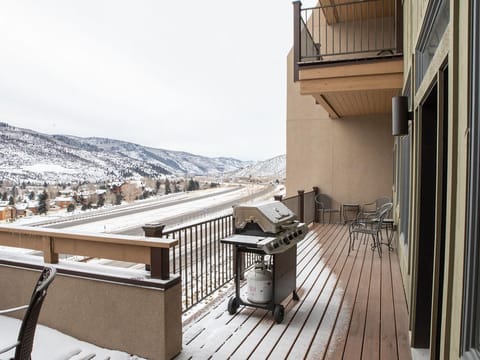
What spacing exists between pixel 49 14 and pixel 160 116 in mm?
34491

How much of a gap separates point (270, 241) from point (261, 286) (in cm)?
57

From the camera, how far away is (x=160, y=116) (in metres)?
55.4

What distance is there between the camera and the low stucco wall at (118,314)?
2.60 metres

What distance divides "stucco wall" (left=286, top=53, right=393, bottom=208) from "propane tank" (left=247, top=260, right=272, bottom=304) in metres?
6.46

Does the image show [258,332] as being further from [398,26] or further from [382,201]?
[382,201]

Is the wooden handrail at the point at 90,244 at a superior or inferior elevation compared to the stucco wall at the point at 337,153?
inferior

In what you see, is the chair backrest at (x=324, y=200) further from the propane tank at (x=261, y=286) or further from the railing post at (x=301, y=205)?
the propane tank at (x=261, y=286)

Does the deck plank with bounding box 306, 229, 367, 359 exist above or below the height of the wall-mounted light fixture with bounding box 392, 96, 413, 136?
below

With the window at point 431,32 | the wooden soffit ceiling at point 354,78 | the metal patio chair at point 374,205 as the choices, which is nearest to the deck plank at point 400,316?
the window at point 431,32

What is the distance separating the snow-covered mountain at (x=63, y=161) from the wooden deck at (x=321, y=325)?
304 inches

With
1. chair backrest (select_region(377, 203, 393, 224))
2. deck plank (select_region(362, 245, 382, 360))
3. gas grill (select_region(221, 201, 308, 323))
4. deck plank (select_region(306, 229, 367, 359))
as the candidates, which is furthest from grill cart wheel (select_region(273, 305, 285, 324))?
chair backrest (select_region(377, 203, 393, 224))

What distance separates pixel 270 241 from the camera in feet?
10.1

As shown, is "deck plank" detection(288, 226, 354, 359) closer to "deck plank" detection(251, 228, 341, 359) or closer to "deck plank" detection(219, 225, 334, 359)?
"deck plank" detection(251, 228, 341, 359)

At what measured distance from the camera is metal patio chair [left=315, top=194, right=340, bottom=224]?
930 centimetres
